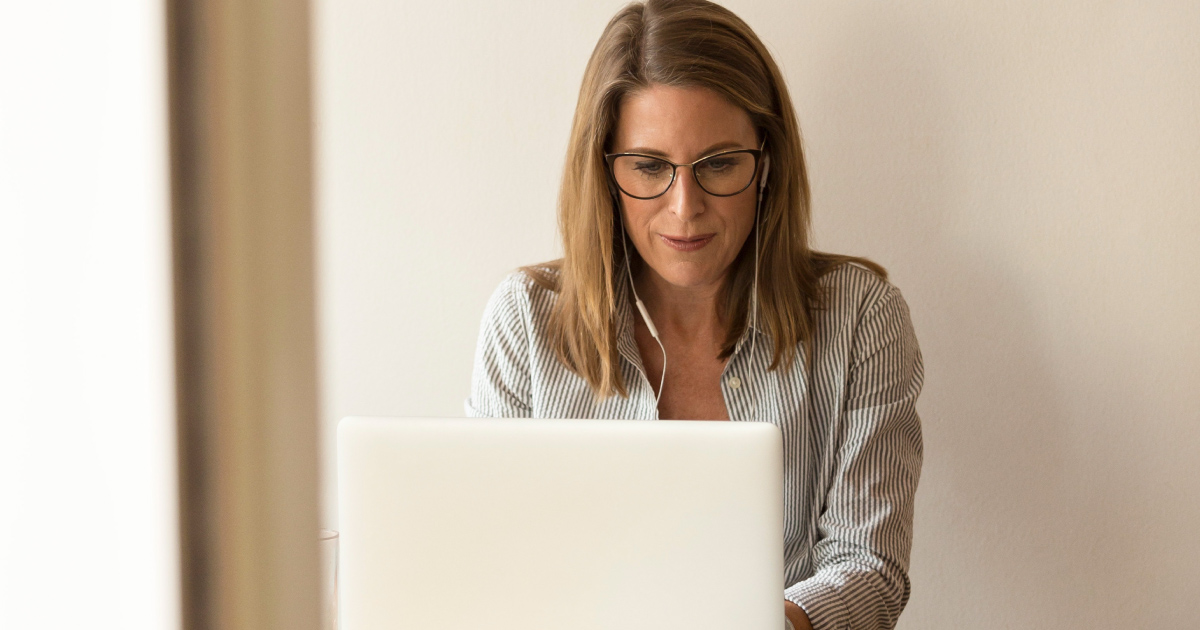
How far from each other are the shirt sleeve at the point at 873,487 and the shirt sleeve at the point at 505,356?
444 millimetres

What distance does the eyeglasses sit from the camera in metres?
1.22

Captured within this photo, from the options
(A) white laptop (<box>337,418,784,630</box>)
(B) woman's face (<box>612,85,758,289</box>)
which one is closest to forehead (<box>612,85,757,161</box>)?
(B) woman's face (<box>612,85,758,289</box>)

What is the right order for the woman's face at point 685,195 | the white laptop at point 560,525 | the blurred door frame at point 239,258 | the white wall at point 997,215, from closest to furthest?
the blurred door frame at point 239,258
the white laptop at point 560,525
the woman's face at point 685,195
the white wall at point 997,215

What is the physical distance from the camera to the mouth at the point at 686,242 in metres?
1.25

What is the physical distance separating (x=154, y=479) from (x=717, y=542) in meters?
0.63

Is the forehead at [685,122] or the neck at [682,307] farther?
the neck at [682,307]

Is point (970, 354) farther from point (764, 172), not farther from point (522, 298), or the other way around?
point (522, 298)

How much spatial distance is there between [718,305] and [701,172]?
219 mm

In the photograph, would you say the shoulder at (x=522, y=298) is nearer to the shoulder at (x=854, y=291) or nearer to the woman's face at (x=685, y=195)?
the woman's face at (x=685, y=195)

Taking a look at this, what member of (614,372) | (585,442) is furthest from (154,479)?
(614,372)

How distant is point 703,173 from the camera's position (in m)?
1.23

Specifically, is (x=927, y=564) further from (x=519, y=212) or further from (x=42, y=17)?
(x=42, y=17)

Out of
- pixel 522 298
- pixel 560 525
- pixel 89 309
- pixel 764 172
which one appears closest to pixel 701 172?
pixel 764 172

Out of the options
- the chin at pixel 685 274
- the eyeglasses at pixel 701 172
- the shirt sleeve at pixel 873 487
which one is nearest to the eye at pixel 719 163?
the eyeglasses at pixel 701 172
